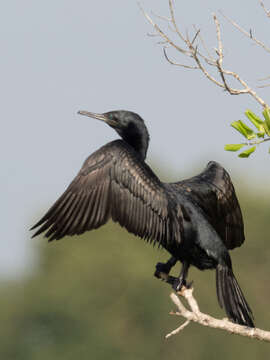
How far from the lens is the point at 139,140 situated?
11508 mm

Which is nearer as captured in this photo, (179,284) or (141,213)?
(141,213)

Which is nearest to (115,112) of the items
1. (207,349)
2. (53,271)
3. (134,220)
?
(134,220)

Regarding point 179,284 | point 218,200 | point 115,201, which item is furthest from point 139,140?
point 179,284

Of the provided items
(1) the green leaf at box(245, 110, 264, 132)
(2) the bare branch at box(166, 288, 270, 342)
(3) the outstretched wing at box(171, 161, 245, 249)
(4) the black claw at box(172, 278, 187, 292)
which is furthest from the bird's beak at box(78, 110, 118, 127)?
(2) the bare branch at box(166, 288, 270, 342)

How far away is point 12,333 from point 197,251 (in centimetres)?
4264

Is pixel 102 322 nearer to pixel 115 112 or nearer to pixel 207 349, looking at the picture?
pixel 207 349

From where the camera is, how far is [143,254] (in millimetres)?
51750

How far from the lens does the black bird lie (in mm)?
10648

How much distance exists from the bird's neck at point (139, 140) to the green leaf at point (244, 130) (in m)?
2.10

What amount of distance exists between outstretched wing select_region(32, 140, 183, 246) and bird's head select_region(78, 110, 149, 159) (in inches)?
23.0

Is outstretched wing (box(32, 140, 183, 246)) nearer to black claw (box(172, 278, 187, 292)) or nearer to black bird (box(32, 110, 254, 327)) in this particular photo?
black bird (box(32, 110, 254, 327))

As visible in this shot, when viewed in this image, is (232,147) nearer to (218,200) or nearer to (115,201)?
(115,201)

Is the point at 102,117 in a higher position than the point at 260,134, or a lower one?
higher

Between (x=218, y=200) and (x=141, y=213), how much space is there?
1639mm
